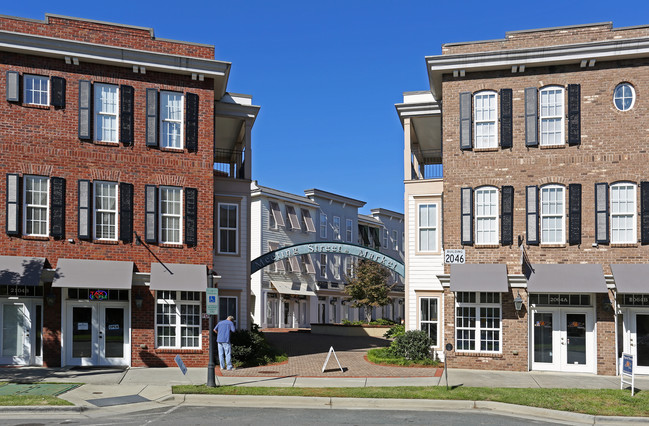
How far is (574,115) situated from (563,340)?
23.9 feet

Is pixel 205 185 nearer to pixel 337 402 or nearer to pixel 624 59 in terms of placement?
pixel 337 402

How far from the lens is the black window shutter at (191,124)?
2370cm

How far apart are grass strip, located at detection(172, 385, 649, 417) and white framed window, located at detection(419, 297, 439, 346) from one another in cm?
812

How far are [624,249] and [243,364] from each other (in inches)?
501

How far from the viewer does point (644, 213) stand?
22.1m

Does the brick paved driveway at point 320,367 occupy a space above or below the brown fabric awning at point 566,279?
below

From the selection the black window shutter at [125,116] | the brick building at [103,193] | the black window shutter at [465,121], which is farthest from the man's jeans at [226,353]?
the black window shutter at [465,121]

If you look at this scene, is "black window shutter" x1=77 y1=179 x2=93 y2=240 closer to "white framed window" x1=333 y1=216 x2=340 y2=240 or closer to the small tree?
the small tree

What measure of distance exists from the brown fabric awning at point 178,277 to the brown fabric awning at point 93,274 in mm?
805

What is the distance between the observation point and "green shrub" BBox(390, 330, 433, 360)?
24.4 meters

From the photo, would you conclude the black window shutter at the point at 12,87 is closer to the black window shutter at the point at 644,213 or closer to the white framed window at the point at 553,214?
the white framed window at the point at 553,214

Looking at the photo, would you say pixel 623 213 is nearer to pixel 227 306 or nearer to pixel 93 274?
pixel 227 306

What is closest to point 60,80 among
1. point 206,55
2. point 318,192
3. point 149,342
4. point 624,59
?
point 206,55

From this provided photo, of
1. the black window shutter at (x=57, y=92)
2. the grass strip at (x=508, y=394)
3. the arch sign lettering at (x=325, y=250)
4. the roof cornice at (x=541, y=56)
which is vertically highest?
the roof cornice at (x=541, y=56)
